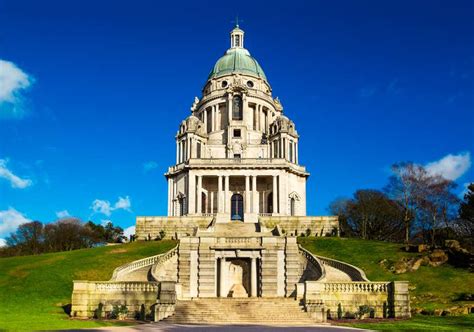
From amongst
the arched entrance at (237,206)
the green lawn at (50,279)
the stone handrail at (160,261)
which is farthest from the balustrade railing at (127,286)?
the arched entrance at (237,206)

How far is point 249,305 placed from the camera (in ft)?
113

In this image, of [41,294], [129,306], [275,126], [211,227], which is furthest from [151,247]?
[275,126]

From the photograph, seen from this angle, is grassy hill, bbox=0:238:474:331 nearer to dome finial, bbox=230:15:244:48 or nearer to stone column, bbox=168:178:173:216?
stone column, bbox=168:178:173:216

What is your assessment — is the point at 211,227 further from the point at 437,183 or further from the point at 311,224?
the point at 437,183

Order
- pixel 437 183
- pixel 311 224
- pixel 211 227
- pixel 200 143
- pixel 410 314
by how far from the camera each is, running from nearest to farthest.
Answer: pixel 410 314 < pixel 211 227 < pixel 311 224 < pixel 437 183 < pixel 200 143

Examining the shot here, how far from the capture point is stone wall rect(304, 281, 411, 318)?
114 ft

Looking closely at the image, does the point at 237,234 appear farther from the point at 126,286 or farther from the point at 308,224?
the point at 126,286

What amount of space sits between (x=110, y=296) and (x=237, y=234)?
70.8 ft

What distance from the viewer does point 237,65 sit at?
9556cm

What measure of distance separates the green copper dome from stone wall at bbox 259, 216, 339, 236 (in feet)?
116

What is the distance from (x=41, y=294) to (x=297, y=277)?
18.8 meters

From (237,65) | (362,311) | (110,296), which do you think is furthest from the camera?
(237,65)

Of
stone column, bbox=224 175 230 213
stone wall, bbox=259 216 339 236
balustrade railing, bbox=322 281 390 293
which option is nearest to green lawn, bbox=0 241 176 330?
balustrade railing, bbox=322 281 390 293

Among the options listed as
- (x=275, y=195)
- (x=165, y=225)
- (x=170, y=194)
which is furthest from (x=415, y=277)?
(x=170, y=194)
